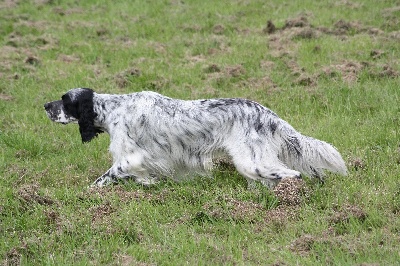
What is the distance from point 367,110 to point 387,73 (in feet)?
4.47

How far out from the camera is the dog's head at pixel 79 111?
7016 millimetres

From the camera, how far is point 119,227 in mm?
5621

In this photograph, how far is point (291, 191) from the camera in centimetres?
596

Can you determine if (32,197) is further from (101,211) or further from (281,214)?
(281,214)

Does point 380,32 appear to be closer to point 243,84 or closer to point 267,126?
point 243,84

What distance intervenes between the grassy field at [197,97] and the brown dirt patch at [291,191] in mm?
14

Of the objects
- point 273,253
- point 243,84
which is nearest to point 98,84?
point 243,84

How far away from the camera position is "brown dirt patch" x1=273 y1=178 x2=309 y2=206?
233 inches

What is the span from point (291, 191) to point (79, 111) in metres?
2.50

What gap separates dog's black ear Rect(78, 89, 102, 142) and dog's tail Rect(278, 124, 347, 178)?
2047mm

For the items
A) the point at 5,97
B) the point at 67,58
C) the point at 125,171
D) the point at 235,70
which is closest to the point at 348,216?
the point at 125,171

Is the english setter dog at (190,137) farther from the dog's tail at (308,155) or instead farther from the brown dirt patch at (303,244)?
the brown dirt patch at (303,244)

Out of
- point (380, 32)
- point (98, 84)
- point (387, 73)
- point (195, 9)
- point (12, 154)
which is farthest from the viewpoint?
point (195, 9)

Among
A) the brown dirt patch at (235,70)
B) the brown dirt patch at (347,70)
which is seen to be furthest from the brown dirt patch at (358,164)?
the brown dirt patch at (235,70)
